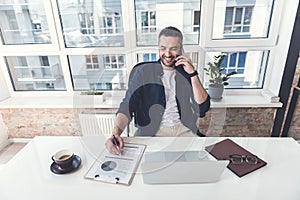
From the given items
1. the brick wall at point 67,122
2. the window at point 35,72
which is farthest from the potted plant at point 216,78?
the window at point 35,72

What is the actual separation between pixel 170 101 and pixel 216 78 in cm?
83

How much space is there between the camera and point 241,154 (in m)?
1.09

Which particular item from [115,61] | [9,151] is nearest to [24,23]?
[115,61]

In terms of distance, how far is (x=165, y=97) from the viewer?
1284 millimetres

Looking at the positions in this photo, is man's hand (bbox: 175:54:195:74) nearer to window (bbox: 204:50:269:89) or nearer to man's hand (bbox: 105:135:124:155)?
man's hand (bbox: 105:135:124:155)

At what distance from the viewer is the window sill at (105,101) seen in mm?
2034

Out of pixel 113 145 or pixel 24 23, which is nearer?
pixel 113 145

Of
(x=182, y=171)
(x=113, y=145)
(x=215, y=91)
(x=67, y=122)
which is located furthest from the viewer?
(x=67, y=122)

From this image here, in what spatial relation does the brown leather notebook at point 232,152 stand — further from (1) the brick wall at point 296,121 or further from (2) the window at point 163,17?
(1) the brick wall at point 296,121

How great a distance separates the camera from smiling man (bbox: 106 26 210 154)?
113 centimetres

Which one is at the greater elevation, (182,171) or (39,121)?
(182,171)

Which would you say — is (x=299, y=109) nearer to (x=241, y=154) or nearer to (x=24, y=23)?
(x=241, y=154)

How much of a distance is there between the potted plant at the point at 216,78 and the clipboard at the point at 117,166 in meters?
1.03

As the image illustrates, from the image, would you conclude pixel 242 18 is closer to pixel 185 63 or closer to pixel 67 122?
pixel 185 63
